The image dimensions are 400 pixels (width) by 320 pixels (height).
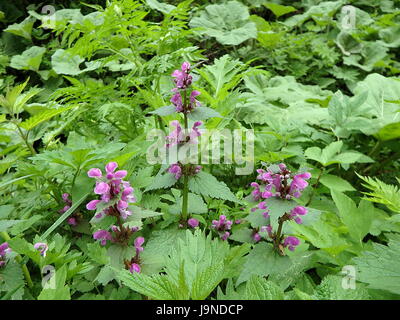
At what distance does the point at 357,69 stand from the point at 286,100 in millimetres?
1452

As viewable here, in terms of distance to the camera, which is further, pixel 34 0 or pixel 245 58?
pixel 34 0

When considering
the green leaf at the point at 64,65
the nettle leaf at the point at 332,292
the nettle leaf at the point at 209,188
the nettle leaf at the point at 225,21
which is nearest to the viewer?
the nettle leaf at the point at 332,292

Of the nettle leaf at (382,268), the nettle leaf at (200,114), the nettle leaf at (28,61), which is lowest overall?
Answer: the nettle leaf at (28,61)

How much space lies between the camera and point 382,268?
2.49 ft

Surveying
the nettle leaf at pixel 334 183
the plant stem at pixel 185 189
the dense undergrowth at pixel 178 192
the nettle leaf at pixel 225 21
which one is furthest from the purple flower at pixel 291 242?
the nettle leaf at pixel 225 21

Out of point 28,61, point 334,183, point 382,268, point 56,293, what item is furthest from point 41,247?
point 28,61

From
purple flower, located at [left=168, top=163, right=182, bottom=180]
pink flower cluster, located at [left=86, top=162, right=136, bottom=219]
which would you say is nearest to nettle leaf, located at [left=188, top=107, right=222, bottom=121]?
purple flower, located at [left=168, top=163, right=182, bottom=180]

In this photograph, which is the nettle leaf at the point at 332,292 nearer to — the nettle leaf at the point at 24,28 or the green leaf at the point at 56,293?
the green leaf at the point at 56,293

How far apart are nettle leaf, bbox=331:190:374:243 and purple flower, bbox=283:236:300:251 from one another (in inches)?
11.2

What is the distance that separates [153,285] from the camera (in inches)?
23.1

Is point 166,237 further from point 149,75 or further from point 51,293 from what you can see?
point 149,75

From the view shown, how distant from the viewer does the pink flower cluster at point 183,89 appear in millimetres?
942
